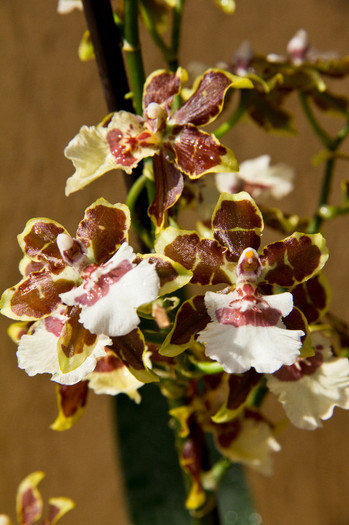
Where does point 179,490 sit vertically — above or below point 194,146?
below

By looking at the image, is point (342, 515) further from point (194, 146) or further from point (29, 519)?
point (194, 146)

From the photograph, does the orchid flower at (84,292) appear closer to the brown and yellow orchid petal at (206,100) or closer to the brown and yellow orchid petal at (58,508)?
the brown and yellow orchid petal at (206,100)

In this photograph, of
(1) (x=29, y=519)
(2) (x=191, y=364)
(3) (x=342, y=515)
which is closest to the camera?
(2) (x=191, y=364)

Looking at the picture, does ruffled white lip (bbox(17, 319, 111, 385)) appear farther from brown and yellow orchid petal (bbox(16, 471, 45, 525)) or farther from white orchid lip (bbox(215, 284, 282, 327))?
brown and yellow orchid petal (bbox(16, 471, 45, 525))

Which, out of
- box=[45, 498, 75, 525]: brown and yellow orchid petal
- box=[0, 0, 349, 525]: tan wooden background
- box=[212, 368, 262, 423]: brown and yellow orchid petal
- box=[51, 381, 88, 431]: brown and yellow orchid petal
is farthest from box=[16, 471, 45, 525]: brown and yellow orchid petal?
box=[0, 0, 349, 525]: tan wooden background

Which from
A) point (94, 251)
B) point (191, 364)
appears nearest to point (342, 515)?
point (191, 364)

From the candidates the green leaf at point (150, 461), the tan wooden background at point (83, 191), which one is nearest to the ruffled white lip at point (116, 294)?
the green leaf at point (150, 461)
